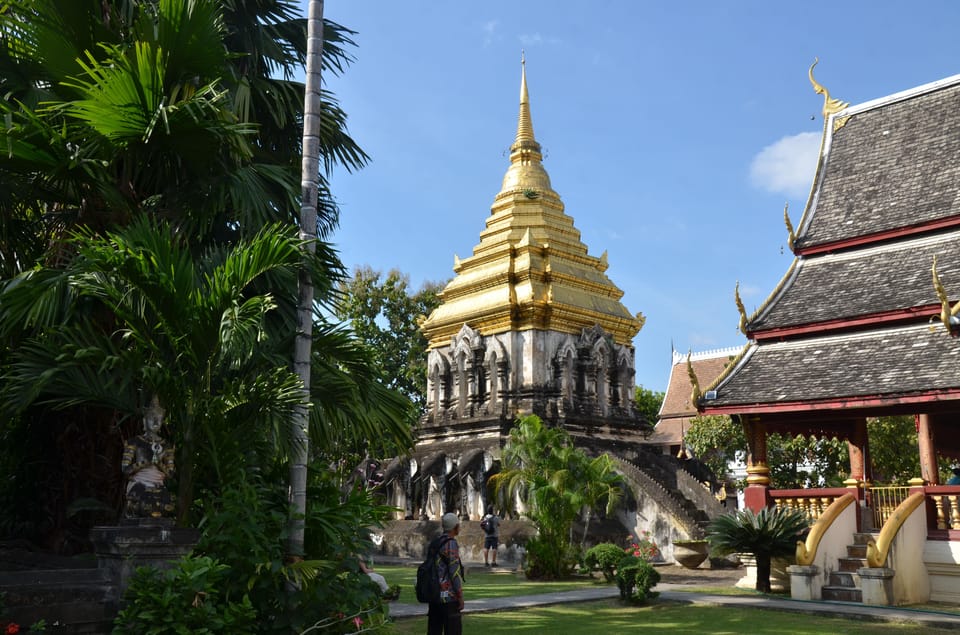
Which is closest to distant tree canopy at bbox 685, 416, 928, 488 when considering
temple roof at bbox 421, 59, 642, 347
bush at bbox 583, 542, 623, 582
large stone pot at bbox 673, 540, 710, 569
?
temple roof at bbox 421, 59, 642, 347

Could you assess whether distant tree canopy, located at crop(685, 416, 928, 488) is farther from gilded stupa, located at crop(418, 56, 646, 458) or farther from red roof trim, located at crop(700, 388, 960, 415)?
red roof trim, located at crop(700, 388, 960, 415)

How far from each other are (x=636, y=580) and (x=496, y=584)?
3835 millimetres

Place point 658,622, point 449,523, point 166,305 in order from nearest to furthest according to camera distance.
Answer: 1. point 166,305
2. point 449,523
3. point 658,622

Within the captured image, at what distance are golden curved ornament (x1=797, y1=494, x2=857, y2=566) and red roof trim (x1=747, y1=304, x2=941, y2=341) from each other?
8.49 ft

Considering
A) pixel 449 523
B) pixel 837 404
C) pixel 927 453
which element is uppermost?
pixel 837 404

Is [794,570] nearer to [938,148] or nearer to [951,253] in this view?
[951,253]

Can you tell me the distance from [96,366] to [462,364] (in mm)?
19218

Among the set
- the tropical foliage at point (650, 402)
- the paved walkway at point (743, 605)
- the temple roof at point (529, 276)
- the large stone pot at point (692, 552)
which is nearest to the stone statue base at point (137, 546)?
the paved walkway at point (743, 605)

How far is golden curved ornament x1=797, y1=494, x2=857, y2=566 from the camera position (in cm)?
1135

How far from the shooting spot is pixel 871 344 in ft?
41.7

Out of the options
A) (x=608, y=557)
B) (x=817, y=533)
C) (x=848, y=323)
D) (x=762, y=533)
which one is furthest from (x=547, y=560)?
(x=848, y=323)

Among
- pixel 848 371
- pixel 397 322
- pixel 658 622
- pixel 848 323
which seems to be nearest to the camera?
pixel 658 622

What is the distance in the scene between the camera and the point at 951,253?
13055 mm

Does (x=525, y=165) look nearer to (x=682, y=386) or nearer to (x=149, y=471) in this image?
(x=682, y=386)
